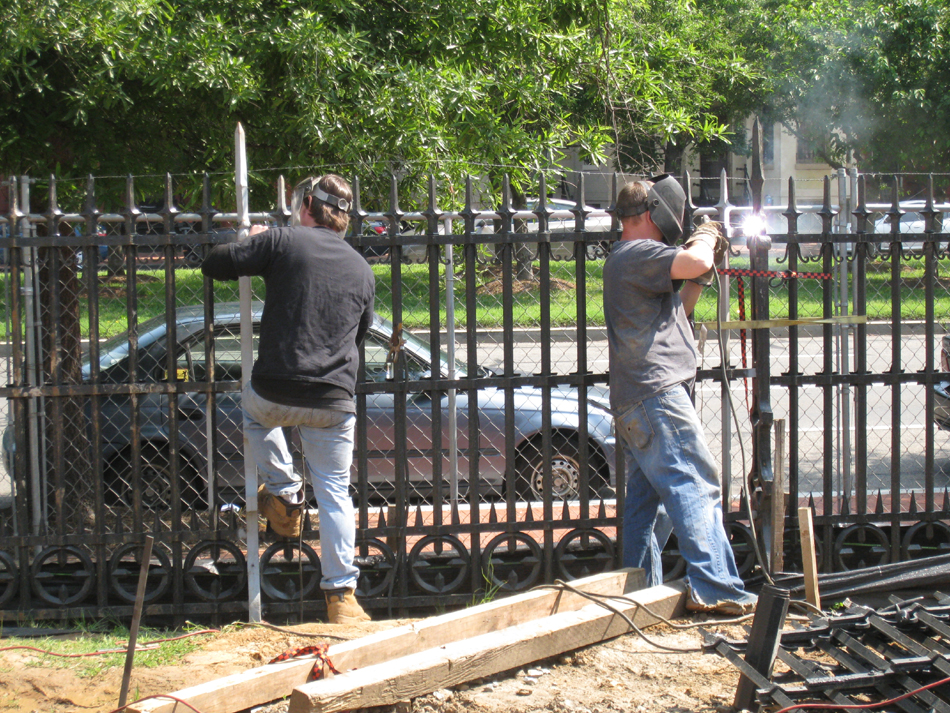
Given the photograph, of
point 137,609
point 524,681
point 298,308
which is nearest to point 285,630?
point 524,681

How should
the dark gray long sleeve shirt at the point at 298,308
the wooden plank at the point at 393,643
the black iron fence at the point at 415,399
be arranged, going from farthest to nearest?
1. the black iron fence at the point at 415,399
2. the dark gray long sleeve shirt at the point at 298,308
3. the wooden plank at the point at 393,643

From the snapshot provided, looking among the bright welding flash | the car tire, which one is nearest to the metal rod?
the car tire

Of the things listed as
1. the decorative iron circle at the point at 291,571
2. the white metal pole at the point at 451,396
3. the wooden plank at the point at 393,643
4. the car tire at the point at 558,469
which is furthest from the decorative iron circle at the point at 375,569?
the car tire at the point at 558,469

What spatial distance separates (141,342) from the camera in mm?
4973

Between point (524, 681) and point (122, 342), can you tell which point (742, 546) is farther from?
point (122, 342)

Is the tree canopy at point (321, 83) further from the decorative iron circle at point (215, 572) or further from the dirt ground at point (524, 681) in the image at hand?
the dirt ground at point (524, 681)

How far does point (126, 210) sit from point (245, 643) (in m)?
2.08

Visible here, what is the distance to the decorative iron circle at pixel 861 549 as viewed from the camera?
4531 millimetres

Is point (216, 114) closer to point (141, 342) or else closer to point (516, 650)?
point (141, 342)

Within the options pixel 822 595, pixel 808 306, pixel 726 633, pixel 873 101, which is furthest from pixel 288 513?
pixel 873 101

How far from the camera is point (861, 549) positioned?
4.58 m

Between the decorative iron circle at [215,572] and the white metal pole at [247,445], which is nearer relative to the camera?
the white metal pole at [247,445]

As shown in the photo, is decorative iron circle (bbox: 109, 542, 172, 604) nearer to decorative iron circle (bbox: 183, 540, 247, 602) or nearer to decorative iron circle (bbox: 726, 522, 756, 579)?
decorative iron circle (bbox: 183, 540, 247, 602)

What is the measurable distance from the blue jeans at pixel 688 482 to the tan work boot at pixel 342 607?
146 cm
